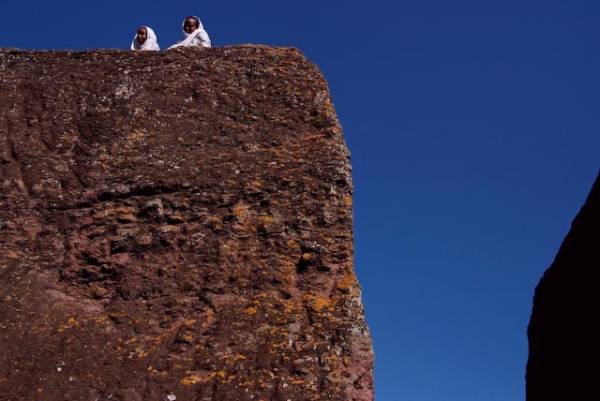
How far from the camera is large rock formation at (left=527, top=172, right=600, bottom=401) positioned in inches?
278

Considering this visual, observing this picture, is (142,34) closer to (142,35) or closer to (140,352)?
(142,35)

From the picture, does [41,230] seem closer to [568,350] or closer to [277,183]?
[277,183]

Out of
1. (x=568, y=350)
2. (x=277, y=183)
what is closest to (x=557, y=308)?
(x=568, y=350)

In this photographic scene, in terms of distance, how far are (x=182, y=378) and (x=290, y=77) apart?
4345mm

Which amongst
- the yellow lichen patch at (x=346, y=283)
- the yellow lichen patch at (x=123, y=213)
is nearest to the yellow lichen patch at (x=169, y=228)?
the yellow lichen patch at (x=123, y=213)

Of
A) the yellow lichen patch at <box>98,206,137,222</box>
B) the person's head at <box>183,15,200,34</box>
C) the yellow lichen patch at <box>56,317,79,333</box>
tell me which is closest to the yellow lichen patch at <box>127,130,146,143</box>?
the yellow lichen patch at <box>98,206,137,222</box>

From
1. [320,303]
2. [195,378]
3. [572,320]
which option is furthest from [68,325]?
[572,320]

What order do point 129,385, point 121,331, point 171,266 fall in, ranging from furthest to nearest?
point 171,266
point 121,331
point 129,385

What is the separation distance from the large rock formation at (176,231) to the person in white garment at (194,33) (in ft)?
8.68

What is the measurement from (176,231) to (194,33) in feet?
18.9

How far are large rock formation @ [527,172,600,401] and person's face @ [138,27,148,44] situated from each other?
7.78m

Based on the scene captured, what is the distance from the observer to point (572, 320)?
308 inches

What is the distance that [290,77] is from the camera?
29.9 feet

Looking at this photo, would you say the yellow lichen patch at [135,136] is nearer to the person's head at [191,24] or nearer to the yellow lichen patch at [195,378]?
the yellow lichen patch at [195,378]
